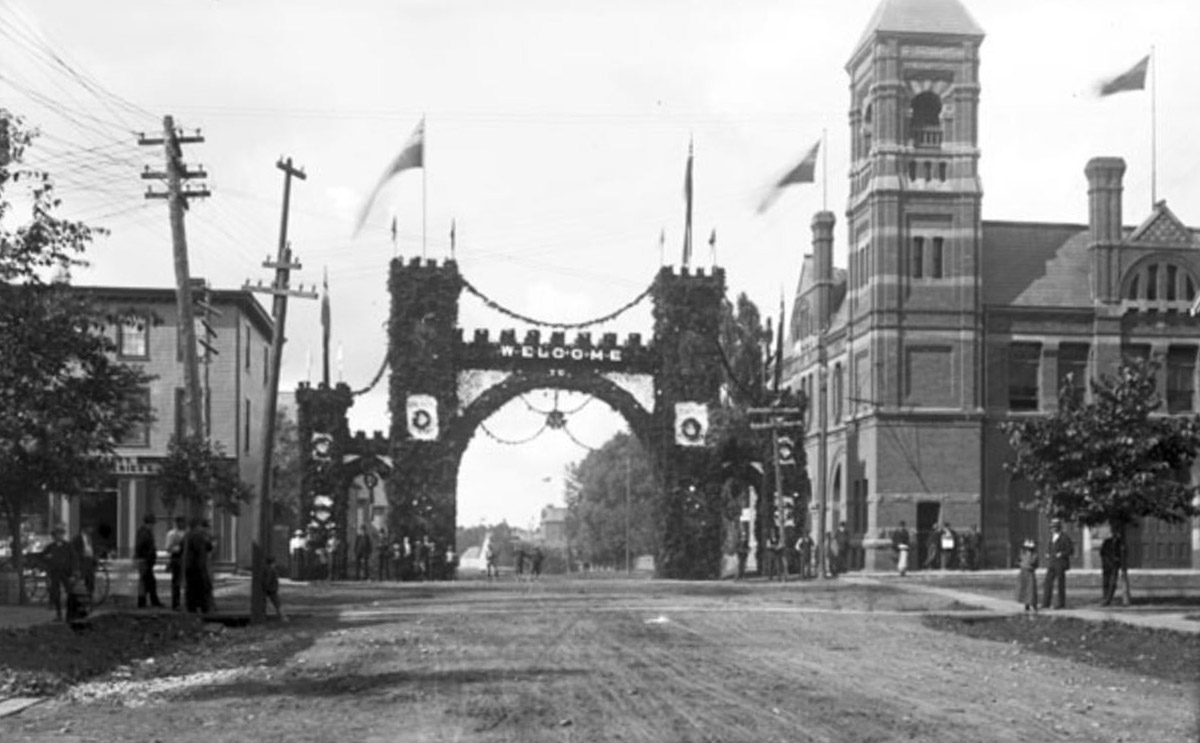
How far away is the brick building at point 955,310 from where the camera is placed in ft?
216

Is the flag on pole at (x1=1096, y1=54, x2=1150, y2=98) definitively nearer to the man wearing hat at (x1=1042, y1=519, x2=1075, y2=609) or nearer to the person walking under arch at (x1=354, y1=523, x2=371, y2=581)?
the man wearing hat at (x1=1042, y1=519, x2=1075, y2=609)

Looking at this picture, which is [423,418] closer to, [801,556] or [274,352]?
[801,556]

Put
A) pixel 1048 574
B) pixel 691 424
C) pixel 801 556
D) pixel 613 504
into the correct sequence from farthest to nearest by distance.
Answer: pixel 613 504 < pixel 691 424 < pixel 801 556 < pixel 1048 574

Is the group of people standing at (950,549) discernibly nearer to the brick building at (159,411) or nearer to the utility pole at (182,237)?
the brick building at (159,411)

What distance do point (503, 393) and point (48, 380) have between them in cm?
3541

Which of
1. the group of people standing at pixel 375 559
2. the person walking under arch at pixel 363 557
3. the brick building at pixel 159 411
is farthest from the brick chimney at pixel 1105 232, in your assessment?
the brick building at pixel 159 411

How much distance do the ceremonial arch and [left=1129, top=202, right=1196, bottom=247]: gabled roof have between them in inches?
608

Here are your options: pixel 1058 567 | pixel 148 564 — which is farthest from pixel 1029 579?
pixel 148 564

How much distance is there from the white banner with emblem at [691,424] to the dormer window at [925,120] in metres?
12.3

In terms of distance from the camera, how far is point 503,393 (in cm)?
6556

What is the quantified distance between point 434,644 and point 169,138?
60.5 ft

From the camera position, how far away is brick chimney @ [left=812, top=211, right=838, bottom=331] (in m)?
78.9

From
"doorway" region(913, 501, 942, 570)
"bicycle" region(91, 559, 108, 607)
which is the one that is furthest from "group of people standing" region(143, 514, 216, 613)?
"doorway" region(913, 501, 942, 570)

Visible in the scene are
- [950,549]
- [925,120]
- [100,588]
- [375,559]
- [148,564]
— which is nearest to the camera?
[148,564]
